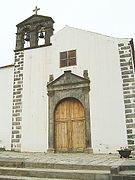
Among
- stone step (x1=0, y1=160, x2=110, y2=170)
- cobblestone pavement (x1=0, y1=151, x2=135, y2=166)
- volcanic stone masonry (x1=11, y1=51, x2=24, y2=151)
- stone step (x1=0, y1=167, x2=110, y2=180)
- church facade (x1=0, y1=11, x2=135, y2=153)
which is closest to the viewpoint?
stone step (x1=0, y1=167, x2=110, y2=180)

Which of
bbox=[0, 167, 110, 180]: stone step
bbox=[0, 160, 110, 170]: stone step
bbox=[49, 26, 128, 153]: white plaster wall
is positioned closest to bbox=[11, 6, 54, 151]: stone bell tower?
bbox=[49, 26, 128, 153]: white plaster wall

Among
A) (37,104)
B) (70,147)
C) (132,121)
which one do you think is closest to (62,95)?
(37,104)

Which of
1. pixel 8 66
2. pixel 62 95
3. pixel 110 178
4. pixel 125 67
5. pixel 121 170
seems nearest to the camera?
pixel 110 178

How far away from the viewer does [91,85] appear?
10945 millimetres

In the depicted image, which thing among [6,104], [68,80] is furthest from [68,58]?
[6,104]

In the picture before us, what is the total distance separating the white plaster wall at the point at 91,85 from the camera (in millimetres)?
10229

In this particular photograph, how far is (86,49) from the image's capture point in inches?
452

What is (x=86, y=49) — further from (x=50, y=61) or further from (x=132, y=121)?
(x=132, y=121)

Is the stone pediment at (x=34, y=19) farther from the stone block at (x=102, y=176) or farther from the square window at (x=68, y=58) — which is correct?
the stone block at (x=102, y=176)

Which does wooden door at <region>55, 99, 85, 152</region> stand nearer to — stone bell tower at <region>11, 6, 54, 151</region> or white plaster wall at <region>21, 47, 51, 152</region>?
white plaster wall at <region>21, 47, 51, 152</region>

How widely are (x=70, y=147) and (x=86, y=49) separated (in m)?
4.21

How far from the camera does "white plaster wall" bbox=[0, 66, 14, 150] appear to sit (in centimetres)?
1187

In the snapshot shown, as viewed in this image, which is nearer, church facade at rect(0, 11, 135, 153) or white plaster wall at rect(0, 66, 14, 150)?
church facade at rect(0, 11, 135, 153)

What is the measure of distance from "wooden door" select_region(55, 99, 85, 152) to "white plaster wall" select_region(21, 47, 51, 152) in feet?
1.81
